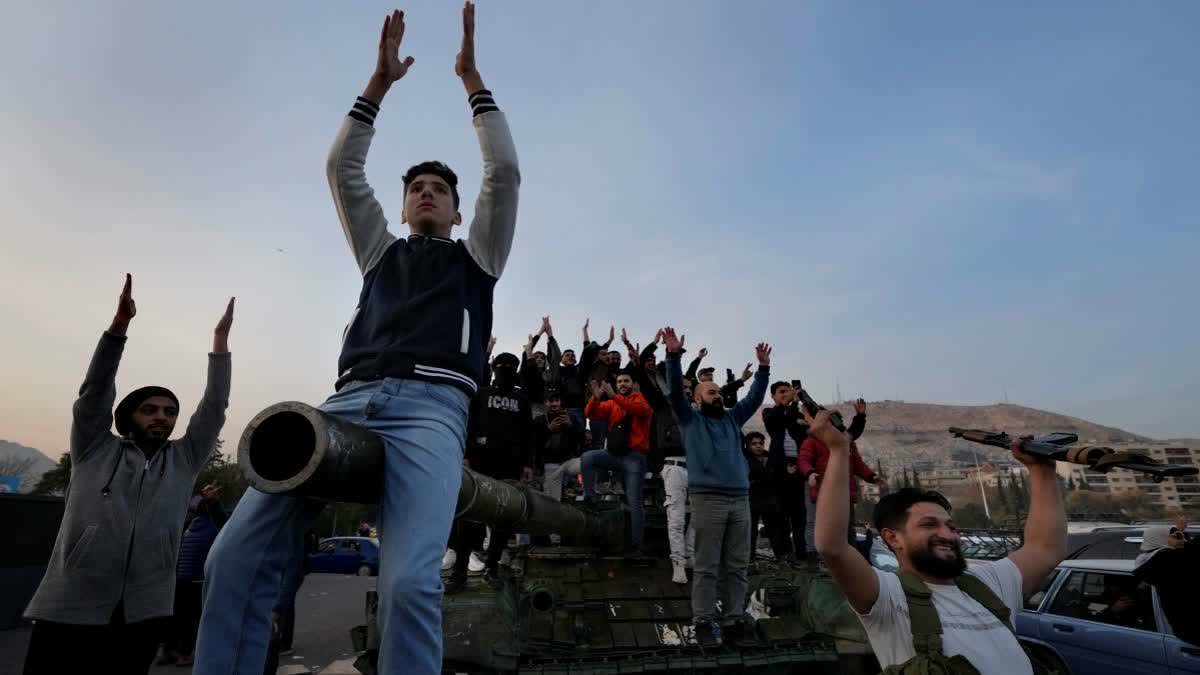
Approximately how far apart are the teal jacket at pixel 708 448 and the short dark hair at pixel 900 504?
8.15 ft

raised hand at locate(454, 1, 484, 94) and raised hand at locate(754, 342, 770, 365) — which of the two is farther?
raised hand at locate(754, 342, 770, 365)

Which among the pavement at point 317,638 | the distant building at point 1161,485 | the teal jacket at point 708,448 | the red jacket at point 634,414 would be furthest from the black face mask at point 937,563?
the distant building at point 1161,485

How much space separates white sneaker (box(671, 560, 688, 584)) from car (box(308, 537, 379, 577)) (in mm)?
20887

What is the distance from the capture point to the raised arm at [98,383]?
3.66 meters

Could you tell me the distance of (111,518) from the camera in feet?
11.5

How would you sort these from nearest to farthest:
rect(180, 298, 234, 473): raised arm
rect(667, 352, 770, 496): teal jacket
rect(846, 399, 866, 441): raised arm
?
rect(180, 298, 234, 473): raised arm, rect(667, 352, 770, 496): teal jacket, rect(846, 399, 866, 441): raised arm

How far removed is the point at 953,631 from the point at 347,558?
85.8 ft

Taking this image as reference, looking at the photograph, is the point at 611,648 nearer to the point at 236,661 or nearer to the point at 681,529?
the point at 681,529

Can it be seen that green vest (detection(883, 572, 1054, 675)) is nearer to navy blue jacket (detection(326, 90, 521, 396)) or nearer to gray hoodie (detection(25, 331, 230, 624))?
navy blue jacket (detection(326, 90, 521, 396))

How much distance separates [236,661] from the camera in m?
1.87

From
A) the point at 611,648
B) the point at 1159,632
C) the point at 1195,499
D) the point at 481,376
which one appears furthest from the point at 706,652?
the point at 1195,499

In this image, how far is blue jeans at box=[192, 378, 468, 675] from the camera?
1851 millimetres

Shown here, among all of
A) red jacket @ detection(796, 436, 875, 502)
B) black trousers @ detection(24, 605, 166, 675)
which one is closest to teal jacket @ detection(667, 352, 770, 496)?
red jacket @ detection(796, 436, 875, 502)

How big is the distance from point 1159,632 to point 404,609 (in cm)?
819
